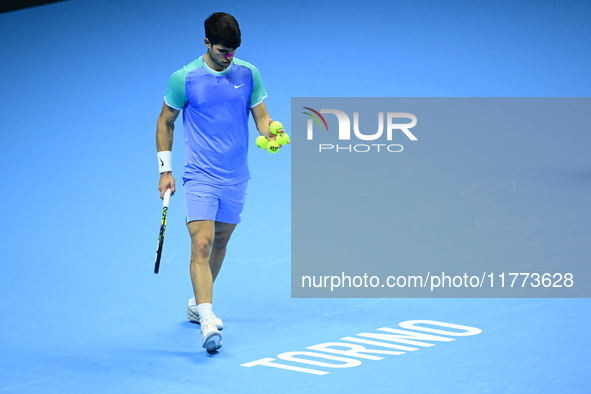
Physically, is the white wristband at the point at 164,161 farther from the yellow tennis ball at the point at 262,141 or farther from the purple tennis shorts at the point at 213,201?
the yellow tennis ball at the point at 262,141

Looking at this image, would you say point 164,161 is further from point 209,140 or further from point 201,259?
point 201,259

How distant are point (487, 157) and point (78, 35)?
21.1 ft

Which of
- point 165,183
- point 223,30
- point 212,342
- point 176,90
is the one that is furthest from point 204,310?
point 223,30

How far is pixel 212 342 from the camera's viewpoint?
392 cm

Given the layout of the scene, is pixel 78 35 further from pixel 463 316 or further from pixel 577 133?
pixel 463 316

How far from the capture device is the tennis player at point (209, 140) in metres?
4.23

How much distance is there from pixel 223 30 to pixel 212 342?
1.70 m

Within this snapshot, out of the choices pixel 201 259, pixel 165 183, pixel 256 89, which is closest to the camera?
pixel 201 259

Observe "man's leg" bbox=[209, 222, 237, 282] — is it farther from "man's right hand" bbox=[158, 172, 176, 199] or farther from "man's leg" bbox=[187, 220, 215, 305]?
"man's right hand" bbox=[158, 172, 176, 199]

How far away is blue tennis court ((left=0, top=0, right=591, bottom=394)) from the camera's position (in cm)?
377

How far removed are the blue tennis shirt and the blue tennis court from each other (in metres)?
0.98

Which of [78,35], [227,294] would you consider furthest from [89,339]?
[78,35]

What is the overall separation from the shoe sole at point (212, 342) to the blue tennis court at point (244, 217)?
5 cm

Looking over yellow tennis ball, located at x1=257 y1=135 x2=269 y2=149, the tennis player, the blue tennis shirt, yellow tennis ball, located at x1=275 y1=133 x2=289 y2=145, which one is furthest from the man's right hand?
yellow tennis ball, located at x1=275 y1=133 x2=289 y2=145
